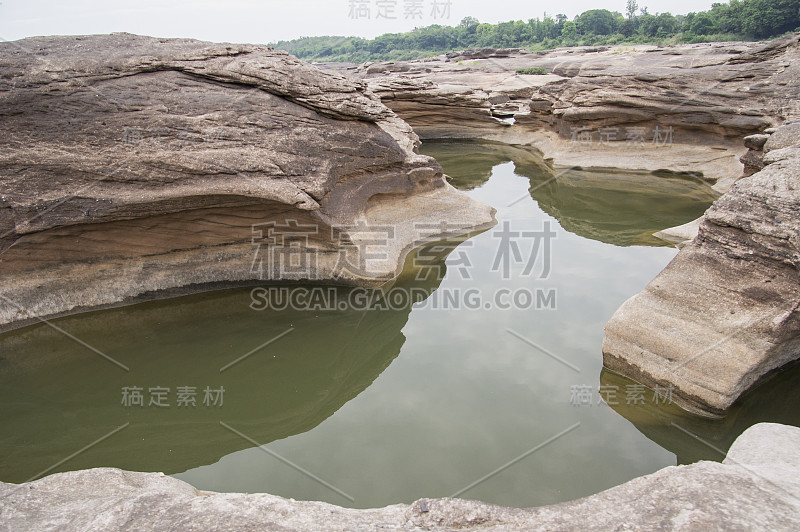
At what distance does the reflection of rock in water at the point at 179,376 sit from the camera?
4.05 metres

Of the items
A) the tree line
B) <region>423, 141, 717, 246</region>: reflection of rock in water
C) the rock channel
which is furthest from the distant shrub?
the tree line

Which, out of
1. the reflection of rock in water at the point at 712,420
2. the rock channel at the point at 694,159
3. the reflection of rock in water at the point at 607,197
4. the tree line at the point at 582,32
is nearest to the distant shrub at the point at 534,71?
the rock channel at the point at 694,159

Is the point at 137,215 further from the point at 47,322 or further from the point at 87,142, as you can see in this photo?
the point at 47,322

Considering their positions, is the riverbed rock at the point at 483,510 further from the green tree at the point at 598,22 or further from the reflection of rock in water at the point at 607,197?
the green tree at the point at 598,22

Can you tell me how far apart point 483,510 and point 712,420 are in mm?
2527

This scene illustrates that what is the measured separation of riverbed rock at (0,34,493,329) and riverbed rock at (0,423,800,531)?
348 centimetres

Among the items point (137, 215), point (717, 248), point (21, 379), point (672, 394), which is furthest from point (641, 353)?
point (21, 379)

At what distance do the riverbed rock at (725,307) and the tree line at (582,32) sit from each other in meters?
35.6

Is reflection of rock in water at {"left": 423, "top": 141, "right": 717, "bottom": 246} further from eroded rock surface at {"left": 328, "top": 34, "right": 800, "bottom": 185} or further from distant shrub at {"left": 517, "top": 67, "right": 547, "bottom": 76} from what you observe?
distant shrub at {"left": 517, "top": 67, "right": 547, "bottom": 76}

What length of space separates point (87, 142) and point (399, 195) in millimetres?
3908

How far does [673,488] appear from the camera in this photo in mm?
2354

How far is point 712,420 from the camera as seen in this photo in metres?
3.97

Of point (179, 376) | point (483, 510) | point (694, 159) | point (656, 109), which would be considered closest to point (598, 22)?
point (656, 109)

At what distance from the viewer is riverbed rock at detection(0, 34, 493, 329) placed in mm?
5266
